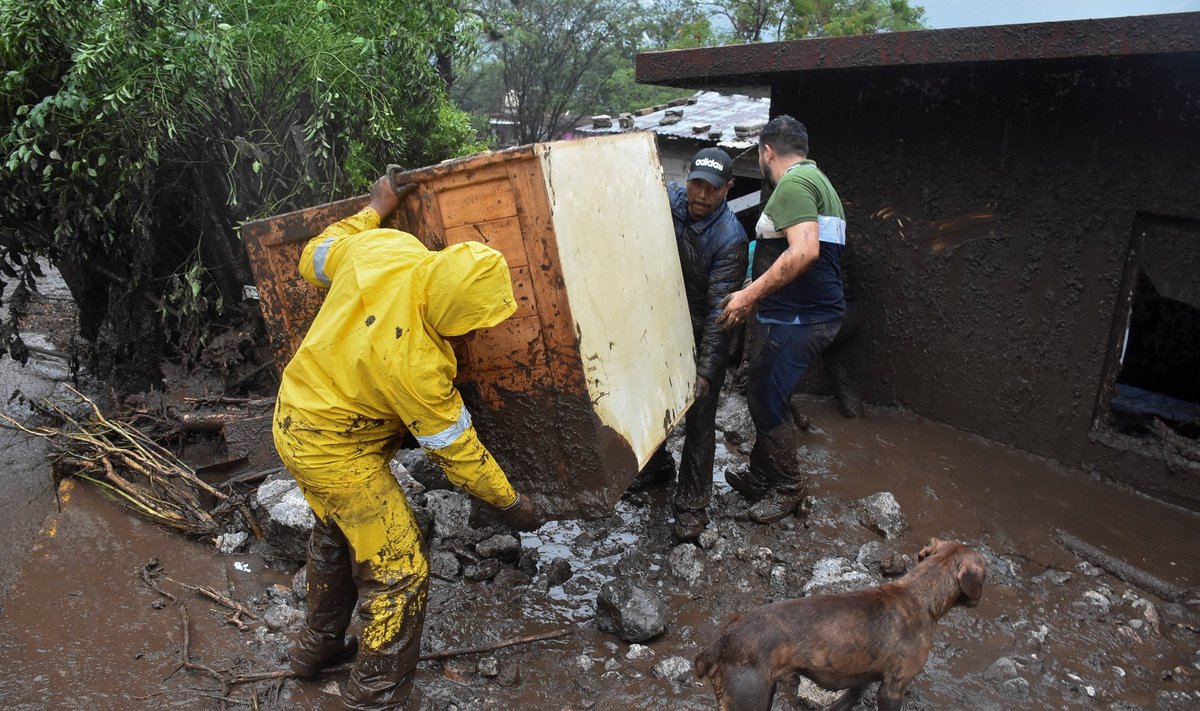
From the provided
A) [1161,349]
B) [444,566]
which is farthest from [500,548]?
[1161,349]

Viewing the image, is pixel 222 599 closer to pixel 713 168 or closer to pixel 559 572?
pixel 559 572

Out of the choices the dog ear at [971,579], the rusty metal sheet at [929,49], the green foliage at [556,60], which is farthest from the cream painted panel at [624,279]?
the green foliage at [556,60]

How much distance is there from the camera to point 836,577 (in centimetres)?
395

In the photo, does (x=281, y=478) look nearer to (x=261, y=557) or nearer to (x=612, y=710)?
(x=261, y=557)

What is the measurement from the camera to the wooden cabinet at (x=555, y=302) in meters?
2.89

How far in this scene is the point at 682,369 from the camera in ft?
13.5

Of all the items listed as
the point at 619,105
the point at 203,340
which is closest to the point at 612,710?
the point at 203,340

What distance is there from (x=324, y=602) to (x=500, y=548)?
1081 mm

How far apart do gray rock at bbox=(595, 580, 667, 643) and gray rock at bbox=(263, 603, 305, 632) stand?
1416mm

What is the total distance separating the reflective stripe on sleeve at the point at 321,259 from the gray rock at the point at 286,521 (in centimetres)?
153

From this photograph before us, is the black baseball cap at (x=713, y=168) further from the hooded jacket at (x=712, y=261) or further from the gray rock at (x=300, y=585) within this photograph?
the gray rock at (x=300, y=585)

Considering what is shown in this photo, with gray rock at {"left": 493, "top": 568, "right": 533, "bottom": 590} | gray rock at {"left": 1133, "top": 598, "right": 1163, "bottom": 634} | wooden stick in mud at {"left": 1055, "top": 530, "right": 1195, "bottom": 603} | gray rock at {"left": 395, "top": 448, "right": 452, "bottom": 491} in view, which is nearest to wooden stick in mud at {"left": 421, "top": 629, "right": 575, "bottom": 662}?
gray rock at {"left": 493, "top": 568, "right": 533, "bottom": 590}

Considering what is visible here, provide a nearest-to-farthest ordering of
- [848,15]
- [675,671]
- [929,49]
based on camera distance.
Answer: [675,671] < [929,49] < [848,15]

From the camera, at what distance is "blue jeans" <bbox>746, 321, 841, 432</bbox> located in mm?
4332
